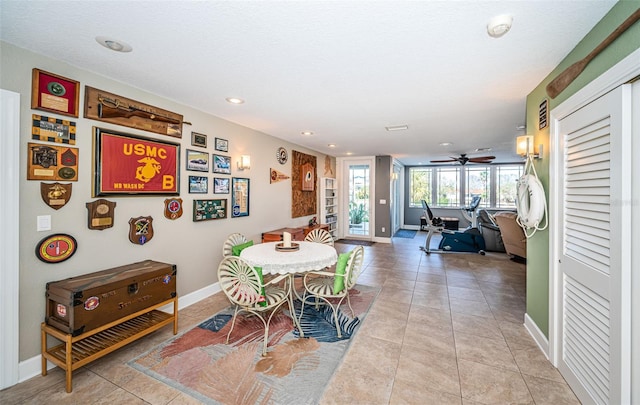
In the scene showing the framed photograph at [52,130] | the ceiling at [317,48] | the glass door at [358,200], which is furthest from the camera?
the glass door at [358,200]

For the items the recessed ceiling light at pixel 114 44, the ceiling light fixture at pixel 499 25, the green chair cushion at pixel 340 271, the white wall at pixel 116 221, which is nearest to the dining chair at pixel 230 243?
the white wall at pixel 116 221

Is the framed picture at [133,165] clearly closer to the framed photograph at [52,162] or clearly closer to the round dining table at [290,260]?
the framed photograph at [52,162]

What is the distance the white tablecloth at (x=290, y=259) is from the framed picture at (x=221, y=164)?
129 cm

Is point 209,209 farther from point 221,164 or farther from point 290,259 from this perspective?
point 290,259

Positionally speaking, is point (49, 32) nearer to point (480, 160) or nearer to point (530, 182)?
point (530, 182)

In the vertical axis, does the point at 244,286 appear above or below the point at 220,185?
below

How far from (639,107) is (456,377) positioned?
2.04 meters

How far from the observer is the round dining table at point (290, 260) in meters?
2.56

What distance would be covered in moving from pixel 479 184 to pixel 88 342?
35.3ft

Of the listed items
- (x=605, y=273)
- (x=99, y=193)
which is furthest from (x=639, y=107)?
(x=99, y=193)

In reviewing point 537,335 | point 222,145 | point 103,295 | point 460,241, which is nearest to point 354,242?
point 460,241

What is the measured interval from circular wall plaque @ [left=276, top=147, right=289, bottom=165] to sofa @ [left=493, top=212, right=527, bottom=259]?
4528 mm

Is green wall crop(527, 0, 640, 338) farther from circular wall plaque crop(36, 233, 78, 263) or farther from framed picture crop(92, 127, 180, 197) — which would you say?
circular wall plaque crop(36, 233, 78, 263)

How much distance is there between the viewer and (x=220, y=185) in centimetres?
369
